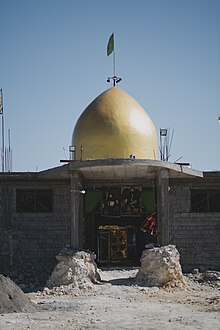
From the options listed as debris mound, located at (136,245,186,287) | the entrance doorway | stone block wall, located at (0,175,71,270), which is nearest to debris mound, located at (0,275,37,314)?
debris mound, located at (136,245,186,287)

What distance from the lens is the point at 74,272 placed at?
17.7 m

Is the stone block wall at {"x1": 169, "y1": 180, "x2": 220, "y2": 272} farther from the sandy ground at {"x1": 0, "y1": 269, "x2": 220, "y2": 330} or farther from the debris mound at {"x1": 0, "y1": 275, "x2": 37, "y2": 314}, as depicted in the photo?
the debris mound at {"x1": 0, "y1": 275, "x2": 37, "y2": 314}

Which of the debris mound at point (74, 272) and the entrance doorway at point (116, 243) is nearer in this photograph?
the debris mound at point (74, 272)

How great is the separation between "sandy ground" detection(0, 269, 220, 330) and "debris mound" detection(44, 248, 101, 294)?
0.40m

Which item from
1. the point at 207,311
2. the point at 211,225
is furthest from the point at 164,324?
the point at 211,225

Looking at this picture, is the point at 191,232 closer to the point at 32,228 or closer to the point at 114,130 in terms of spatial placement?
the point at 114,130

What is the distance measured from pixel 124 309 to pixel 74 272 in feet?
13.1

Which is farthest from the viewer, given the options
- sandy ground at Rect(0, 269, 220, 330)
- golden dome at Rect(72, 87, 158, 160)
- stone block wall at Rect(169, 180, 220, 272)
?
stone block wall at Rect(169, 180, 220, 272)

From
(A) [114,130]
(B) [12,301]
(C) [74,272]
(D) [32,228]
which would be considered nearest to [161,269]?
(C) [74,272]

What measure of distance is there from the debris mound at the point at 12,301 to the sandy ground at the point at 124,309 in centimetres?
36

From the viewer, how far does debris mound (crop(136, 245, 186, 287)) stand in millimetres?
18000

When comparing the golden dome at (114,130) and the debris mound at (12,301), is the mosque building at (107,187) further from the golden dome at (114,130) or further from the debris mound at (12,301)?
the debris mound at (12,301)

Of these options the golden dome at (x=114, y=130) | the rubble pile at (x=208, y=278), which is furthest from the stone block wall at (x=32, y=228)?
the rubble pile at (x=208, y=278)

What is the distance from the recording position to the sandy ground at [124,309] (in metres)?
11.9
